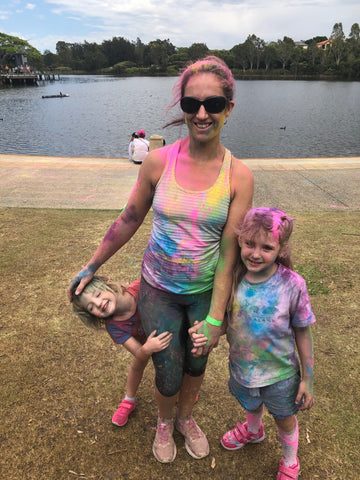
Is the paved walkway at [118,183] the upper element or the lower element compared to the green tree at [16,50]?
lower

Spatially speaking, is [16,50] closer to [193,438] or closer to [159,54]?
[159,54]

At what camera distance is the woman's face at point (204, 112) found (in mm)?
1723

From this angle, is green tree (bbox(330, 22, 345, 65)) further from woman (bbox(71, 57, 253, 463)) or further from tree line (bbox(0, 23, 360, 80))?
woman (bbox(71, 57, 253, 463))

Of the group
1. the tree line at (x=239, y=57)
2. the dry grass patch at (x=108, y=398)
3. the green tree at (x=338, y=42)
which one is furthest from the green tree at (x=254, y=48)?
the dry grass patch at (x=108, y=398)

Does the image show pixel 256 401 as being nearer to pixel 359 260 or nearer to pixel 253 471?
pixel 253 471

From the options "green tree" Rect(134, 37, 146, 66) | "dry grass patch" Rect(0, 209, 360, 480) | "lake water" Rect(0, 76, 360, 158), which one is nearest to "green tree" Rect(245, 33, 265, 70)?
"green tree" Rect(134, 37, 146, 66)

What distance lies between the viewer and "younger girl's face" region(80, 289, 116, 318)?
193 cm

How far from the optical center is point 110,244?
6.88ft

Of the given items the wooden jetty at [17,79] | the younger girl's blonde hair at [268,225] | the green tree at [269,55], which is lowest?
the younger girl's blonde hair at [268,225]

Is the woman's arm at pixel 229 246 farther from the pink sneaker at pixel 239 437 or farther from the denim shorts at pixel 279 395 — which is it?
the pink sneaker at pixel 239 437

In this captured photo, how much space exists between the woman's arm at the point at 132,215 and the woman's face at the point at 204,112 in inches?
9.2

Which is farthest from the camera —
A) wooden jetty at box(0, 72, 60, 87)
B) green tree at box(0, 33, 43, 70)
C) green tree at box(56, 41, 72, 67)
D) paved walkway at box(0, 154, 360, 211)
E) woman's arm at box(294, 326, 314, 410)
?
green tree at box(56, 41, 72, 67)

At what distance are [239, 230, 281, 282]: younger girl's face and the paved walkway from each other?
486cm

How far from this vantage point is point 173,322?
1.89 meters
